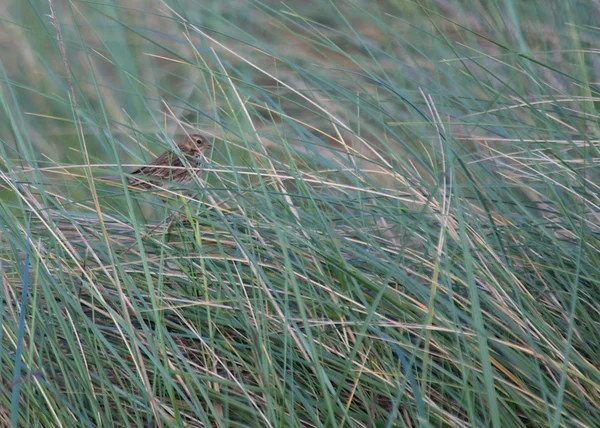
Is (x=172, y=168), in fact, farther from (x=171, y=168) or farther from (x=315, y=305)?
(x=315, y=305)

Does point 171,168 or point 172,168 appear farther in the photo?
point 172,168

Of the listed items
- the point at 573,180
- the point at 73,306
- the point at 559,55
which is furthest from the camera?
the point at 559,55

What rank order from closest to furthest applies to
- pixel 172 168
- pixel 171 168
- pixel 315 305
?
1. pixel 315 305
2. pixel 171 168
3. pixel 172 168

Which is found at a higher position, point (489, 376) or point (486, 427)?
point (489, 376)

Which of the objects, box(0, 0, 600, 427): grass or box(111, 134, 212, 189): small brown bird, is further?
box(111, 134, 212, 189): small brown bird

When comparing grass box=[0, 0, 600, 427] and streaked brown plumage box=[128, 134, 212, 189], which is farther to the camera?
streaked brown plumage box=[128, 134, 212, 189]

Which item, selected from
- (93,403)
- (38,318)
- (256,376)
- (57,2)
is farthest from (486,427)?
(57,2)

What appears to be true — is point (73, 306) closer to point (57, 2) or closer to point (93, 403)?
point (93, 403)

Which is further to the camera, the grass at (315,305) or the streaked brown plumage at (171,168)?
the streaked brown plumage at (171,168)

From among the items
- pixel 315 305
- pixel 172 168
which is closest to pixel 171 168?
pixel 172 168

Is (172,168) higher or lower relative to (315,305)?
lower

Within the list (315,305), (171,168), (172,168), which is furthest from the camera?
(172,168)
